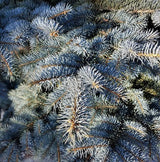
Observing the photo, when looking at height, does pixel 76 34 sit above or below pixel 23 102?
above

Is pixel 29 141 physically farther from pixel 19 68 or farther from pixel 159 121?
pixel 159 121

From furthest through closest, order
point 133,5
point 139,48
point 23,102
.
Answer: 1. point 23,102
2. point 133,5
3. point 139,48

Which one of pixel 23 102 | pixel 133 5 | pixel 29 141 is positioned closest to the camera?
pixel 133 5

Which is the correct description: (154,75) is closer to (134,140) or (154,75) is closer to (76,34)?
(134,140)

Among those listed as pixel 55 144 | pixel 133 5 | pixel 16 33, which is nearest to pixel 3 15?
pixel 16 33

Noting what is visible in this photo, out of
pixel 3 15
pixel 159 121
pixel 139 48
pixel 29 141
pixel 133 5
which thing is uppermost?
pixel 133 5

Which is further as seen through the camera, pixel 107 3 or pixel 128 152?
pixel 107 3
